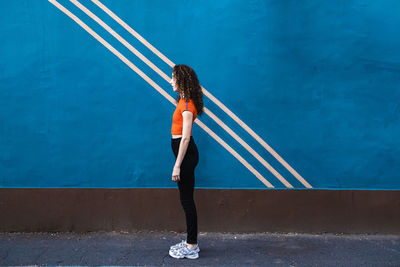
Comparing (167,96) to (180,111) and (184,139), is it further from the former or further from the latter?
(184,139)

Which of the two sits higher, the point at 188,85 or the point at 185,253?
the point at 188,85

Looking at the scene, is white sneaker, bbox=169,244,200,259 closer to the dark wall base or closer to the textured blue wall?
the dark wall base

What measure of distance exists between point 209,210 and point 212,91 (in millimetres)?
1483

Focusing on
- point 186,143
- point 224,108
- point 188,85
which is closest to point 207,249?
point 186,143

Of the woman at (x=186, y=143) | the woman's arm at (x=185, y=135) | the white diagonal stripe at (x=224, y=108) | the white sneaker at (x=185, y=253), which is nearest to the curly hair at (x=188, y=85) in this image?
the woman at (x=186, y=143)

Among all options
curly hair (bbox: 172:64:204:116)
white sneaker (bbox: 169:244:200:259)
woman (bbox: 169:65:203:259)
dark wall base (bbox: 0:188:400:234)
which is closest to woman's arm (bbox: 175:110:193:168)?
woman (bbox: 169:65:203:259)

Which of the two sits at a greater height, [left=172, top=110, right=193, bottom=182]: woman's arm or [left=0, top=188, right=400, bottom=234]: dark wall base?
[left=172, top=110, right=193, bottom=182]: woman's arm

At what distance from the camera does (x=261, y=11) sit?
4.39 m

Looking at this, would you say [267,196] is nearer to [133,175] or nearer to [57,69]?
[133,175]

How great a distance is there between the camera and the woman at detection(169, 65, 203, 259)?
141 inches

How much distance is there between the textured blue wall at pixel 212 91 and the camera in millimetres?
4379

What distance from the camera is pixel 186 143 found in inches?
139

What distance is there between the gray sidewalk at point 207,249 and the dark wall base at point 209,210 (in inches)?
4.1

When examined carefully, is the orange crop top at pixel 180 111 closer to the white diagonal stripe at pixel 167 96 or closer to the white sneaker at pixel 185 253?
the white diagonal stripe at pixel 167 96
